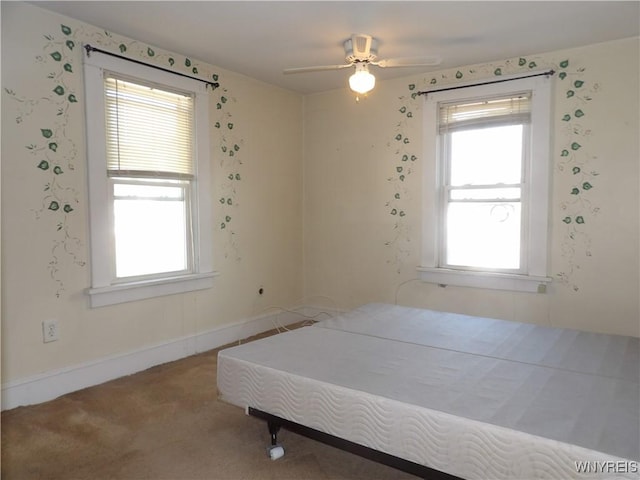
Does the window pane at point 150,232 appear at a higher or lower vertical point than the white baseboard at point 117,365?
higher

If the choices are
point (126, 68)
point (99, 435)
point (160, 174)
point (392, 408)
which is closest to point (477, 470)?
point (392, 408)

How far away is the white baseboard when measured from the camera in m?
2.68

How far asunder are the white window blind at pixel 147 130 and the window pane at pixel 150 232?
0.52 feet

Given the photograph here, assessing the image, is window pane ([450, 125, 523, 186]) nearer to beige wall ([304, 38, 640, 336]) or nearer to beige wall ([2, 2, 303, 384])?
beige wall ([304, 38, 640, 336])

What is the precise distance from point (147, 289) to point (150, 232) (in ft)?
1.42

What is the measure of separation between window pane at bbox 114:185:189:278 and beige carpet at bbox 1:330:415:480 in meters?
0.89

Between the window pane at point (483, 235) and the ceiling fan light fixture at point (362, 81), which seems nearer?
the ceiling fan light fixture at point (362, 81)

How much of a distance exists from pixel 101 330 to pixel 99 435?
2.92 feet

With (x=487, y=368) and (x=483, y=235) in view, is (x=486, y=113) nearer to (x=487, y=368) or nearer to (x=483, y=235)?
(x=483, y=235)

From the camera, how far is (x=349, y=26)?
2.91 meters

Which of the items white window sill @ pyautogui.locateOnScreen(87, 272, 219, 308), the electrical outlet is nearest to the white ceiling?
white window sill @ pyautogui.locateOnScreen(87, 272, 219, 308)

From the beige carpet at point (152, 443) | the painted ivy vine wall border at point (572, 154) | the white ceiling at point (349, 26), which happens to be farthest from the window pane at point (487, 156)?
the beige carpet at point (152, 443)

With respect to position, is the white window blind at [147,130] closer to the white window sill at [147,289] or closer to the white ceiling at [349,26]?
the white ceiling at [349,26]

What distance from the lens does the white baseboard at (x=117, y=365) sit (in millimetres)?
2678
